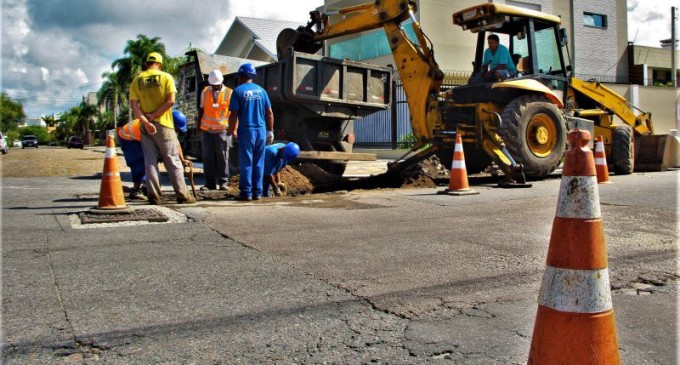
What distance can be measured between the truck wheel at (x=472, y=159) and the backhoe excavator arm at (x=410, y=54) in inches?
44.5

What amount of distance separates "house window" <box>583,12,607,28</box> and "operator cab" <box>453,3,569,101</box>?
20.7 metres

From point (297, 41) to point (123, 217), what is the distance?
19.6 ft

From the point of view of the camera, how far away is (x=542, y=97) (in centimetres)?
1073

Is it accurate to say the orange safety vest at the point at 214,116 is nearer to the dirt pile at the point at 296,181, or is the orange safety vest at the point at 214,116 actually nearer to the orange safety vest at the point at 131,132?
the orange safety vest at the point at 131,132

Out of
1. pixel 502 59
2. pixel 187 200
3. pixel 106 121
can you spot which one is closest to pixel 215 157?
pixel 187 200

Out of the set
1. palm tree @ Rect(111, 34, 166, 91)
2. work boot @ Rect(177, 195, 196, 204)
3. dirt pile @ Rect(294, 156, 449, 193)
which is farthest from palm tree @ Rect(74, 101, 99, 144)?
work boot @ Rect(177, 195, 196, 204)

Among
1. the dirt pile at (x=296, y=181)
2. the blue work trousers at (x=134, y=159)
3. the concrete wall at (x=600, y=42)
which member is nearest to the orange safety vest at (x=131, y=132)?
the blue work trousers at (x=134, y=159)

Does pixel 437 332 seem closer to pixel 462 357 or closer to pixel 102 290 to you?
pixel 462 357

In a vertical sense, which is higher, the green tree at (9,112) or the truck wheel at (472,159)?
the green tree at (9,112)

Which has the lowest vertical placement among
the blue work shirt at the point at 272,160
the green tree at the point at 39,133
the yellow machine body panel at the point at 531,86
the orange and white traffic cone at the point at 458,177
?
the orange and white traffic cone at the point at 458,177

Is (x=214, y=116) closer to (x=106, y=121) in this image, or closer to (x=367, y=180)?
(x=367, y=180)

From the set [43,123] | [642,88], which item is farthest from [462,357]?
[43,123]

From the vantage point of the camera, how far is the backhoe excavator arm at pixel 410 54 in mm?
10656

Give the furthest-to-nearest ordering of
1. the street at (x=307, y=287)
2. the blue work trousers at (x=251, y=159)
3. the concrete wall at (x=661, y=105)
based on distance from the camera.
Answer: the concrete wall at (x=661, y=105)
the blue work trousers at (x=251, y=159)
the street at (x=307, y=287)
